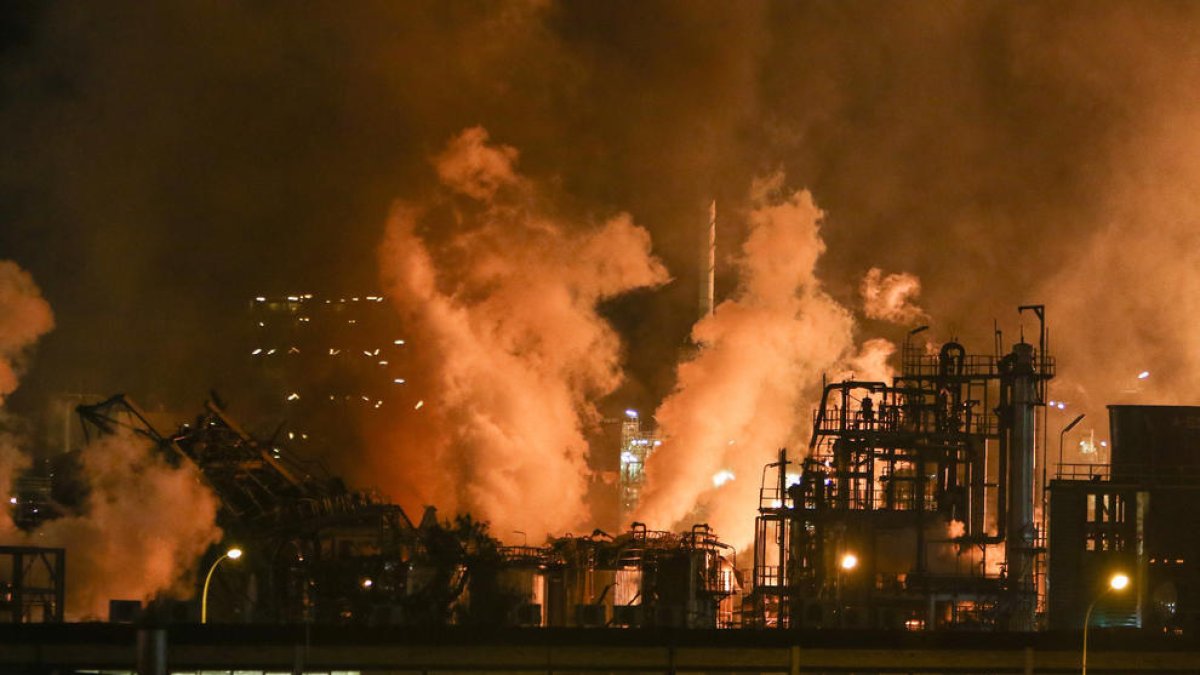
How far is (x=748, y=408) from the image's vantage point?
98.1 m

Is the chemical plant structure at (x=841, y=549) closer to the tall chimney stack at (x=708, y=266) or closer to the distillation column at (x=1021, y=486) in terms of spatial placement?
the distillation column at (x=1021, y=486)

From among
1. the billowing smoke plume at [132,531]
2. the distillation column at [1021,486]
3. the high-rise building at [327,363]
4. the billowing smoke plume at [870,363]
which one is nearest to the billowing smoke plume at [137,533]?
the billowing smoke plume at [132,531]

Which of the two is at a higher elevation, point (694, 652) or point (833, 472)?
point (833, 472)

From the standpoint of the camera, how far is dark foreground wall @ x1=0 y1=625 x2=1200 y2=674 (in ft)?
147

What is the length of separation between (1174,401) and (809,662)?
6828 centimetres

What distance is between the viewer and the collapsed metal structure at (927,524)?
231ft

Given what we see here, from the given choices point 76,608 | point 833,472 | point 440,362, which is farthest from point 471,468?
point 76,608

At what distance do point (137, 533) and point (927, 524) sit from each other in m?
30.9

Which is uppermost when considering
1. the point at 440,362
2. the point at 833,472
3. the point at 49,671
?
the point at 440,362

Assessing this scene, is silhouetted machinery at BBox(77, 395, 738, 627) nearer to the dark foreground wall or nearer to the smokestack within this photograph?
the dark foreground wall

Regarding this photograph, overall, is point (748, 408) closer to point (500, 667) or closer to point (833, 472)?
point (833, 472)

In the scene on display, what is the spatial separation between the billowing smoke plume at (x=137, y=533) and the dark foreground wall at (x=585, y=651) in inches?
782

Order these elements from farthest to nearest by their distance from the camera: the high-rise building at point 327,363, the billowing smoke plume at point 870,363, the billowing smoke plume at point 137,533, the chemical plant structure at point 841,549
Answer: the high-rise building at point 327,363
the billowing smoke plume at point 870,363
the chemical plant structure at point 841,549
the billowing smoke plume at point 137,533

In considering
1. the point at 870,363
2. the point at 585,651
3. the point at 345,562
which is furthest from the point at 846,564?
the point at 870,363
